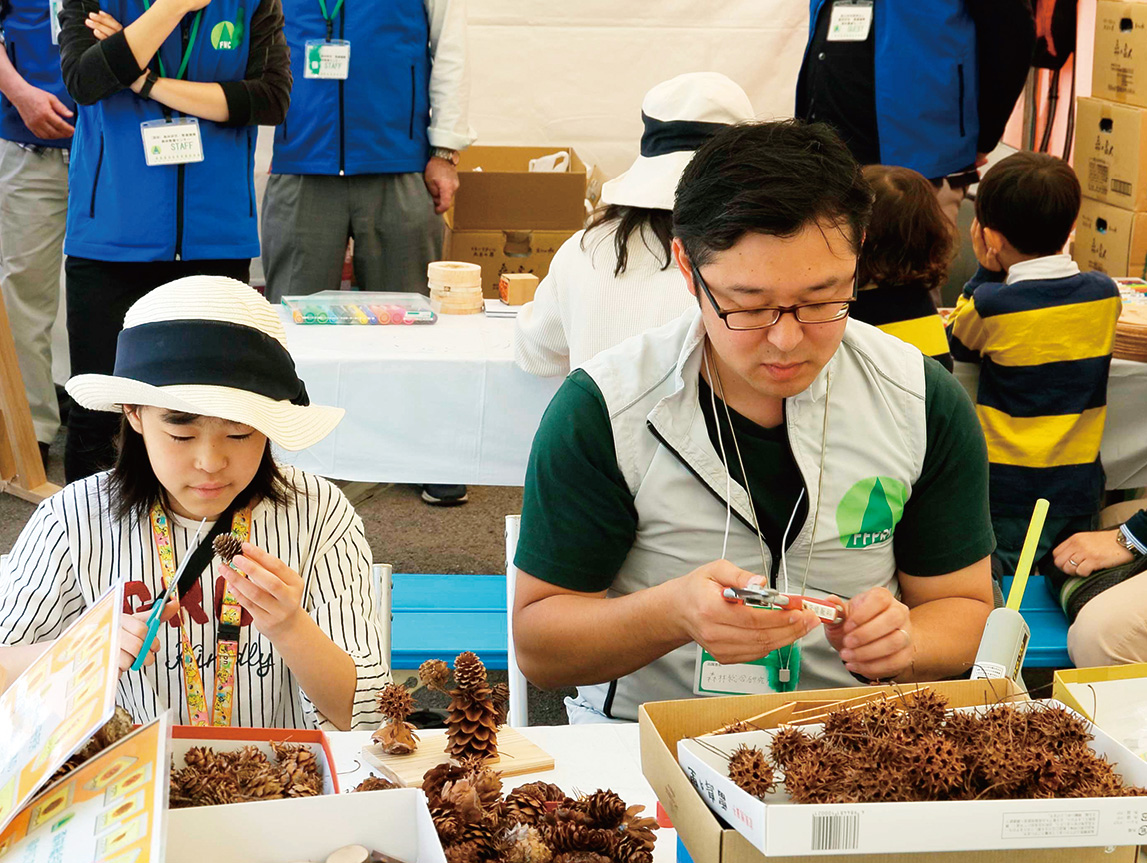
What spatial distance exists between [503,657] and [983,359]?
1.63 meters

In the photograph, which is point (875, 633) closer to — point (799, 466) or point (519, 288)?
point (799, 466)

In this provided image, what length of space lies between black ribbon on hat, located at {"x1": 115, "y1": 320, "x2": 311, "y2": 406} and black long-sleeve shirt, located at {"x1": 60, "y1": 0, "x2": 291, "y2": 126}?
1.63 meters

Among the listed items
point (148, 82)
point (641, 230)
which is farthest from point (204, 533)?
point (148, 82)

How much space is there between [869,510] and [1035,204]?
1.88m

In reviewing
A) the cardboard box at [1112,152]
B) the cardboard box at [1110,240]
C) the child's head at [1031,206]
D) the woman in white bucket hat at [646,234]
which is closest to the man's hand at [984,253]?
the child's head at [1031,206]

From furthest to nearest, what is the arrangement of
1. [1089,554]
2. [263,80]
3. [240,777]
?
[263,80]
[1089,554]
[240,777]

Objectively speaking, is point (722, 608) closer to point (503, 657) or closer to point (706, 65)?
point (503, 657)

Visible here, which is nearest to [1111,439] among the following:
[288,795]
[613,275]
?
[613,275]

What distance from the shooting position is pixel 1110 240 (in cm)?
469

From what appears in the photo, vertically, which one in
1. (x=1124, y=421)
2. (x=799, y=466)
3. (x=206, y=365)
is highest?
(x=206, y=365)

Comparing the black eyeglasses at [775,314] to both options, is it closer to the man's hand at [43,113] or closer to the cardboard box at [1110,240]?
the man's hand at [43,113]

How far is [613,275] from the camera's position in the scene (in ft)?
8.33

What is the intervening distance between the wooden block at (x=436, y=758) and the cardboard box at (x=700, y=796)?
0.20 meters

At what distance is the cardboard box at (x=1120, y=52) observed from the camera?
4.55 metres
